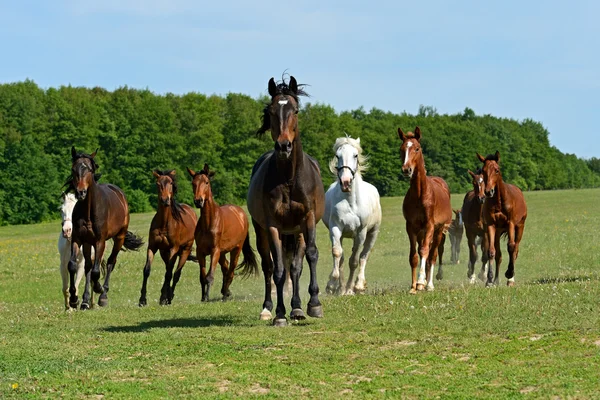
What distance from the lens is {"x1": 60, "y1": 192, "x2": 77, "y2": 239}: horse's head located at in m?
16.2

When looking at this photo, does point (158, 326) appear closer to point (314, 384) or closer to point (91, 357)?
point (91, 357)

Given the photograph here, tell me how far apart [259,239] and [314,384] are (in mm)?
4890

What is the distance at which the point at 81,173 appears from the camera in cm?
1466

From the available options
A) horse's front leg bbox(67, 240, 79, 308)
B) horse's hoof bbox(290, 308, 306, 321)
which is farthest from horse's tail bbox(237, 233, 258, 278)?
horse's hoof bbox(290, 308, 306, 321)

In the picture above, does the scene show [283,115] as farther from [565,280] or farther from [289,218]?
[565,280]

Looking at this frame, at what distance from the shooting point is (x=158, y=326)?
1187cm

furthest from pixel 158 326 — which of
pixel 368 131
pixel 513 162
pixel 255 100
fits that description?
pixel 513 162

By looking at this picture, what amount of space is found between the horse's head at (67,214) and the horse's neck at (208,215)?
99.7 inches

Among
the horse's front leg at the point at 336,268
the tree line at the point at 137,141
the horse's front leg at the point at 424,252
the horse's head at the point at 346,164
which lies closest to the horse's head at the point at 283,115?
the horse's head at the point at 346,164

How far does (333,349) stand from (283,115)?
2.93 m

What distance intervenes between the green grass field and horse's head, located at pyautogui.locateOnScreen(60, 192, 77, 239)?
6.58ft

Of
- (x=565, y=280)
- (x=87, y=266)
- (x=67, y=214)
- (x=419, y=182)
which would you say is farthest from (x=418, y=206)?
(x=67, y=214)

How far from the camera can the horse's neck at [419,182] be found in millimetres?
14258

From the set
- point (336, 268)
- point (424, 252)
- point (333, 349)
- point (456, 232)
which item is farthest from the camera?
point (456, 232)
